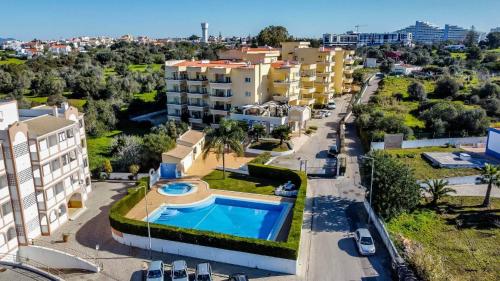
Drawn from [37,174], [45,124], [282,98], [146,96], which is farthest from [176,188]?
[146,96]

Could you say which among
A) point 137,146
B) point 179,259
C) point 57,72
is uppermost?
point 57,72

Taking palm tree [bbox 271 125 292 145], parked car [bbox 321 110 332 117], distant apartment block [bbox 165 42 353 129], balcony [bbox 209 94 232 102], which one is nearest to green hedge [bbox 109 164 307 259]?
palm tree [bbox 271 125 292 145]

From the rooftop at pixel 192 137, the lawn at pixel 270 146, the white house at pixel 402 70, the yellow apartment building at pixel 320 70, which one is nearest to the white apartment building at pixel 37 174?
the rooftop at pixel 192 137

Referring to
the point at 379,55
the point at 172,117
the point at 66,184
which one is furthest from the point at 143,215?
the point at 379,55

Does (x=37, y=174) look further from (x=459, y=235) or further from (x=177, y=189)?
(x=459, y=235)

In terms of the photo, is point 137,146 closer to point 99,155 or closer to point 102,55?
point 99,155

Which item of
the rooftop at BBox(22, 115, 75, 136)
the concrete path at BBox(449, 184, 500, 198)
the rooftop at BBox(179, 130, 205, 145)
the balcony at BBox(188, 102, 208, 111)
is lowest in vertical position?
the concrete path at BBox(449, 184, 500, 198)

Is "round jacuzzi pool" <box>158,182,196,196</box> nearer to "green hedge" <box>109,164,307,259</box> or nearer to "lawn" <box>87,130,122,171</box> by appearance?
"green hedge" <box>109,164,307,259</box>
